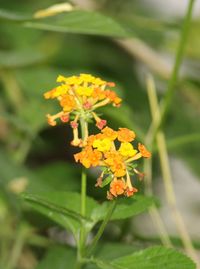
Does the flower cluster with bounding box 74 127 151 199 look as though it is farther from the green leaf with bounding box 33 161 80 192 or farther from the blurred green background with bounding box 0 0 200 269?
the green leaf with bounding box 33 161 80 192

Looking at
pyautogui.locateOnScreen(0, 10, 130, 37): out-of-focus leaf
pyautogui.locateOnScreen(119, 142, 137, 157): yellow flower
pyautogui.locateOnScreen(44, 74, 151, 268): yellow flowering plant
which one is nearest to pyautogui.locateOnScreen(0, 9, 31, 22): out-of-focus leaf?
pyautogui.locateOnScreen(0, 10, 130, 37): out-of-focus leaf

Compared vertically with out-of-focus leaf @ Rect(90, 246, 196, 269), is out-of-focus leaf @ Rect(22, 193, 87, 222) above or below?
above

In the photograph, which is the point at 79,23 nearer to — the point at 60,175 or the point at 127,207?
the point at 127,207

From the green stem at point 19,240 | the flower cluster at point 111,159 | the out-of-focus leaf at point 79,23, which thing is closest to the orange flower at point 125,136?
the flower cluster at point 111,159

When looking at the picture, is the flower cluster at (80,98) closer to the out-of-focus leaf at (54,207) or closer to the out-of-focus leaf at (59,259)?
the out-of-focus leaf at (54,207)

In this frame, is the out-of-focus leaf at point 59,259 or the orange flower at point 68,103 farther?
the out-of-focus leaf at point 59,259

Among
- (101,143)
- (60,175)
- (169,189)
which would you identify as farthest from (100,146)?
(60,175)

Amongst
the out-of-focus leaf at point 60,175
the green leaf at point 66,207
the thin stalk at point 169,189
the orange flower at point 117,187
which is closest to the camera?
the orange flower at point 117,187
